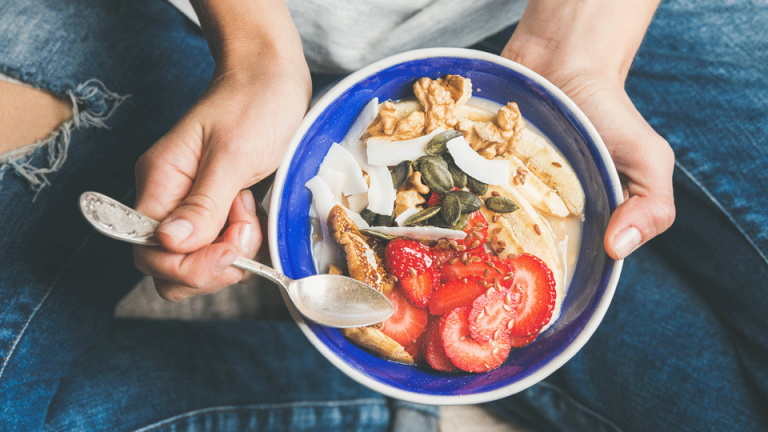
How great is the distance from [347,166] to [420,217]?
164 millimetres

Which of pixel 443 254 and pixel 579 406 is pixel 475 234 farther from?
pixel 579 406

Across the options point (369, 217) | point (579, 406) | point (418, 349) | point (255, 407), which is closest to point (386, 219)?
point (369, 217)

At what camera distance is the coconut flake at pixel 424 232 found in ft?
2.61

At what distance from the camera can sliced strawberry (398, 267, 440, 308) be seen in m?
0.79

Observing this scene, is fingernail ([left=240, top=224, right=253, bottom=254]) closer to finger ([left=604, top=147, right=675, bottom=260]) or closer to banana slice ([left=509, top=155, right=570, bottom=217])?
banana slice ([left=509, top=155, right=570, bottom=217])

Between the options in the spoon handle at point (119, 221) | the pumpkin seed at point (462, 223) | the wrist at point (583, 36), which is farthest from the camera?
the wrist at point (583, 36)

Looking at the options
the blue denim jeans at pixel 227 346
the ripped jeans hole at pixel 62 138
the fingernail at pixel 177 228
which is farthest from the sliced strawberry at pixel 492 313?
the ripped jeans hole at pixel 62 138

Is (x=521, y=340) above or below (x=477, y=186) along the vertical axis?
below

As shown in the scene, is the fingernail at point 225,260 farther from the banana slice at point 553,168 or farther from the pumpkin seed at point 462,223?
the banana slice at point 553,168

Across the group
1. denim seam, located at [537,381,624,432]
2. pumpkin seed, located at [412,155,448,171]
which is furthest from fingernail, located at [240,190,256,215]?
denim seam, located at [537,381,624,432]

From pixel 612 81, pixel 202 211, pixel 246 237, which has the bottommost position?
pixel 612 81

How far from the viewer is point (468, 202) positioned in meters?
0.81

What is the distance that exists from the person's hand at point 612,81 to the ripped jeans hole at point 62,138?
3.07 feet

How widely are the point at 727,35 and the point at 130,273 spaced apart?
176 cm
